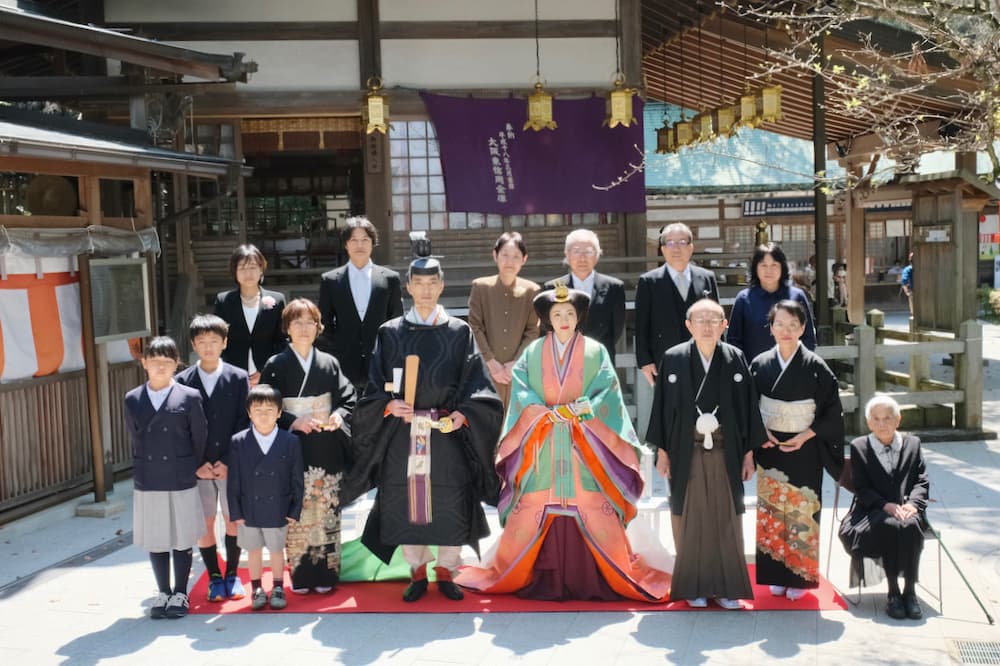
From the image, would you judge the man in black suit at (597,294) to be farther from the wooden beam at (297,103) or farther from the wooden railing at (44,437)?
the wooden beam at (297,103)

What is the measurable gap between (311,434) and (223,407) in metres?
0.53

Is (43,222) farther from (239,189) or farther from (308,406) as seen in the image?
(239,189)

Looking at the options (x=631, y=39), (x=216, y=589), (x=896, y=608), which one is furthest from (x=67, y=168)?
(x=631, y=39)

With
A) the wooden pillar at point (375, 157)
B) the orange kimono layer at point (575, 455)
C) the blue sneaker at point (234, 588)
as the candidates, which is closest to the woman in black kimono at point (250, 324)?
the blue sneaker at point (234, 588)

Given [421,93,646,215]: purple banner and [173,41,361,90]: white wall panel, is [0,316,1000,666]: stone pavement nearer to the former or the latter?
[421,93,646,215]: purple banner

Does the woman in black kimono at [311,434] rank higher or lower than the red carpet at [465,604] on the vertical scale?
higher

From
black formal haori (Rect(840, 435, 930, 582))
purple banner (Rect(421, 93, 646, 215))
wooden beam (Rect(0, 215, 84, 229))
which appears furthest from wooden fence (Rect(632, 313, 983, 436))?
wooden beam (Rect(0, 215, 84, 229))

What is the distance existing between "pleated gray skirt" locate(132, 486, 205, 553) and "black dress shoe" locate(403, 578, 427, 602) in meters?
1.23

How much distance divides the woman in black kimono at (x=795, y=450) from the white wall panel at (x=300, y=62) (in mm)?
7814

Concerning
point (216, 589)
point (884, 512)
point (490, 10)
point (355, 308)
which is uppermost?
point (490, 10)

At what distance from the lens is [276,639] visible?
508cm

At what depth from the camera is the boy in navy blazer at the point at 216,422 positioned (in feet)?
18.5

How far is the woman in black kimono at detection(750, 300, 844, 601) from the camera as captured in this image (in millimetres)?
5457

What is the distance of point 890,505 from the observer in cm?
532
